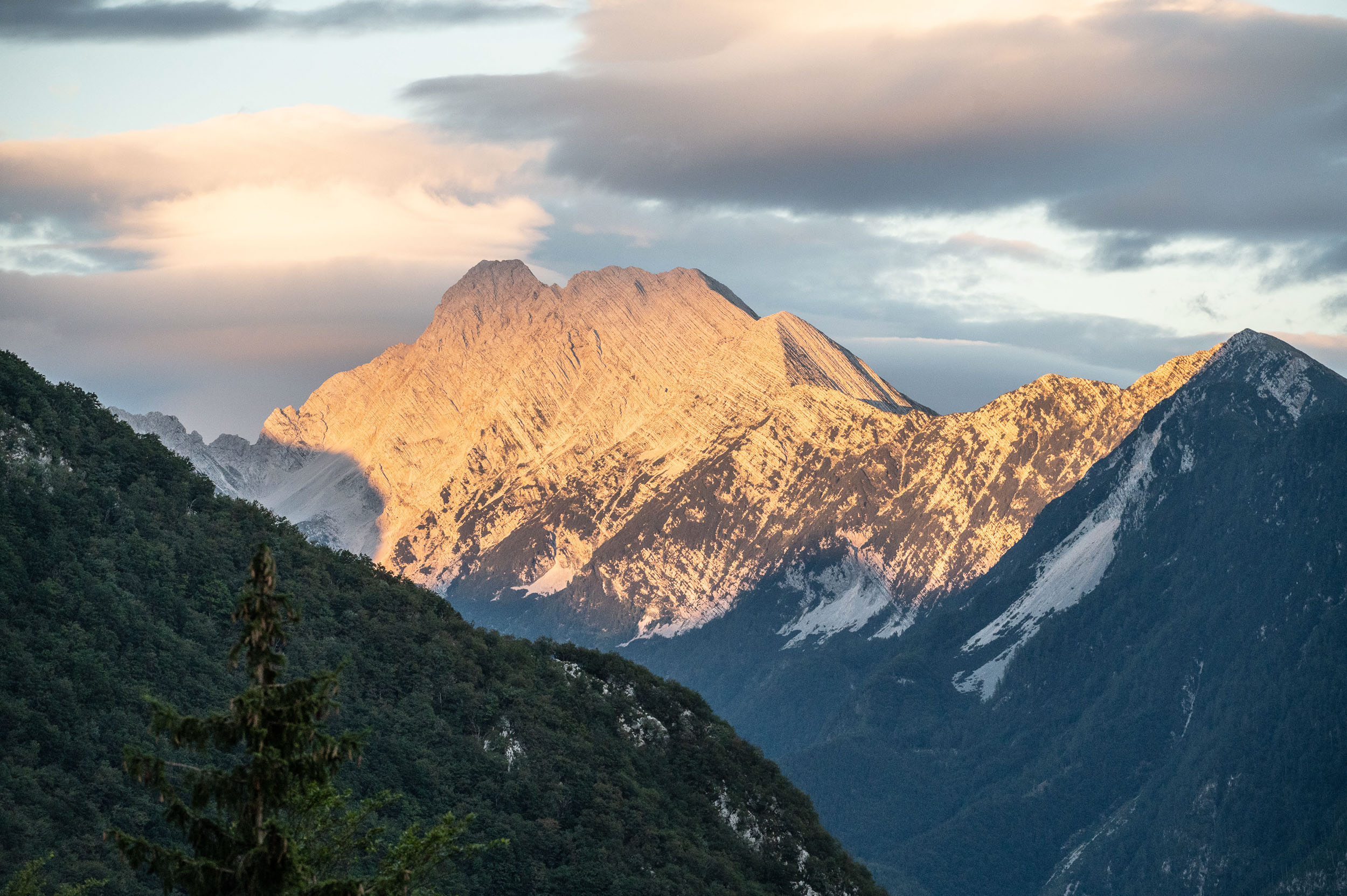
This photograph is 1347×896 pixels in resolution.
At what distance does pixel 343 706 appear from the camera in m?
151

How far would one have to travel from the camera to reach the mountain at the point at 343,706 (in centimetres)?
13738

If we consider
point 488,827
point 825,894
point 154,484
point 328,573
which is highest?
point 154,484

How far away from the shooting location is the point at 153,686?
149 meters

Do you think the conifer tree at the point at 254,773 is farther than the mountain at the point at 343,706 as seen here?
No

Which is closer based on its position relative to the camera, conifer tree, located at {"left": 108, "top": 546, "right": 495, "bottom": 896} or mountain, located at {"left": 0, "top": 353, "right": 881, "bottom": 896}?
conifer tree, located at {"left": 108, "top": 546, "right": 495, "bottom": 896}

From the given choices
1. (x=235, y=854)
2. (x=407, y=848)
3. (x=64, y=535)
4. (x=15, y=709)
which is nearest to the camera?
(x=235, y=854)

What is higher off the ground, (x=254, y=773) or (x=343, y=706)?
(x=343, y=706)

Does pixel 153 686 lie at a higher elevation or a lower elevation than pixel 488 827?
higher

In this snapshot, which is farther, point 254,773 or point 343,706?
point 343,706

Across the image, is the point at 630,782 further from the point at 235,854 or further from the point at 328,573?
the point at 235,854

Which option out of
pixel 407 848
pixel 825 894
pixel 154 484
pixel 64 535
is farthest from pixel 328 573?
pixel 407 848

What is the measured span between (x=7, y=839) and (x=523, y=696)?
73.2 m

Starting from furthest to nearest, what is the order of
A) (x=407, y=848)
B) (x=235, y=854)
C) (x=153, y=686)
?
1. (x=153, y=686)
2. (x=407, y=848)
3. (x=235, y=854)

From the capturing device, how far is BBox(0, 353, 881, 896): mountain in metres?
137
